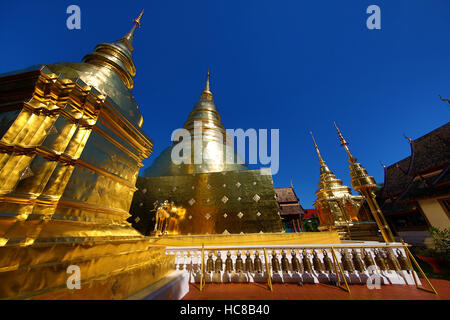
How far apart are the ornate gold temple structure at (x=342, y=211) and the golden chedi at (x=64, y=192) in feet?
35.5

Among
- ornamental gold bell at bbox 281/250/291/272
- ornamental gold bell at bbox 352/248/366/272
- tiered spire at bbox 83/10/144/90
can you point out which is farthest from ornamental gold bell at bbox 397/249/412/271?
tiered spire at bbox 83/10/144/90

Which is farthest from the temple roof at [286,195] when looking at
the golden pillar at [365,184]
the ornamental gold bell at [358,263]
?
the ornamental gold bell at [358,263]

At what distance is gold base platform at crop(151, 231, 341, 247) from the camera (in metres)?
4.52

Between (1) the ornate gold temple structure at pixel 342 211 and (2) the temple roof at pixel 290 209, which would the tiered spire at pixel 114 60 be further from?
(2) the temple roof at pixel 290 209

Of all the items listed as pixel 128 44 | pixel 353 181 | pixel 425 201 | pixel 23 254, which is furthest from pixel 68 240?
pixel 425 201

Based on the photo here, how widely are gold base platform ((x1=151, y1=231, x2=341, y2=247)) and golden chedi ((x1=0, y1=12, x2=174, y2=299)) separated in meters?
2.14

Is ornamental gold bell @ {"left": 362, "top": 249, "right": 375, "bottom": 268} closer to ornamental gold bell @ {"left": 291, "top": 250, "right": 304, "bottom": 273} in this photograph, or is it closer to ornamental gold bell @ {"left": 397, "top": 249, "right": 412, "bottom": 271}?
ornamental gold bell @ {"left": 397, "top": 249, "right": 412, "bottom": 271}

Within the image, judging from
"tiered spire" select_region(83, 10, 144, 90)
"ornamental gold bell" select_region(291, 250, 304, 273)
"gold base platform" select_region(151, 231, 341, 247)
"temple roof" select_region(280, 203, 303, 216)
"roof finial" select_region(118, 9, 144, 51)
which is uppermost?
"roof finial" select_region(118, 9, 144, 51)

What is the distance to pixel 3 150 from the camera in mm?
1755

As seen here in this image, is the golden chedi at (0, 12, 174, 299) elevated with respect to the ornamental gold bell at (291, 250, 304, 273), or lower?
elevated

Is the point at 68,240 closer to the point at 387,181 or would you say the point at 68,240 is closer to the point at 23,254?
the point at 23,254

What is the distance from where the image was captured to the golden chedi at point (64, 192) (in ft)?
4.29

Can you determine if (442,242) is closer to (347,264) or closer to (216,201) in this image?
(347,264)

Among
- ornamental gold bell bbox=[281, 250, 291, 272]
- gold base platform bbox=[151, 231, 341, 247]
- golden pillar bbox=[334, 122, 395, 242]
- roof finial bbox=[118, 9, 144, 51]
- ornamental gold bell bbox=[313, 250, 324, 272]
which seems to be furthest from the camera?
roof finial bbox=[118, 9, 144, 51]
